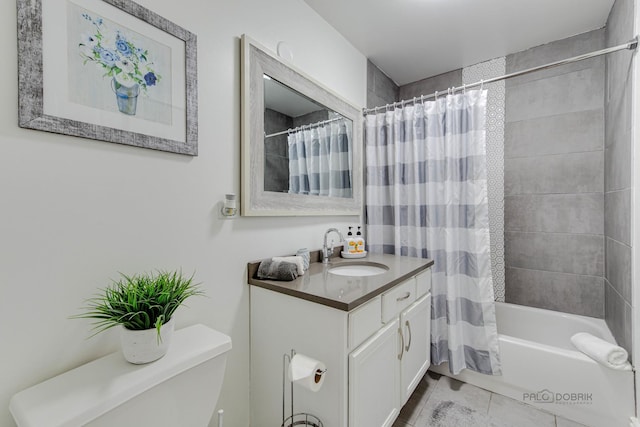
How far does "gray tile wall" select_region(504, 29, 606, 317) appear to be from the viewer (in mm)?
1959

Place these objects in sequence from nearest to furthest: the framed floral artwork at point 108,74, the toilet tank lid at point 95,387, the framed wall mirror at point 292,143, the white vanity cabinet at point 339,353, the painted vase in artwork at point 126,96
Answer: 1. the toilet tank lid at point 95,387
2. the framed floral artwork at point 108,74
3. the painted vase in artwork at point 126,96
4. the white vanity cabinet at point 339,353
5. the framed wall mirror at point 292,143

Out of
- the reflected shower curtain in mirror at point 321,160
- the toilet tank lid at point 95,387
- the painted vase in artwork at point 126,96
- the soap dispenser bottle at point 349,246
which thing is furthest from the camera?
the soap dispenser bottle at point 349,246

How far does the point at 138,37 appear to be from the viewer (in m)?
0.97

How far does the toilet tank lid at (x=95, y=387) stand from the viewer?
0.65m

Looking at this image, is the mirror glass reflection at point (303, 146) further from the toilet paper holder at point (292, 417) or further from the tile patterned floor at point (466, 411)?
the tile patterned floor at point (466, 411)

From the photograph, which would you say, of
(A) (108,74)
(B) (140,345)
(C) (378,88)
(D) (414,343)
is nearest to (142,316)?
(B) (140,345)

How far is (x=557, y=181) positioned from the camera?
208 centimetres

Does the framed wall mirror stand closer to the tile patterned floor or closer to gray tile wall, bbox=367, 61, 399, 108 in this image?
gray tile wall, bbox=367, 61, 399, 108

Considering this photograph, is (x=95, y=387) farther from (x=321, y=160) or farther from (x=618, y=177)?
(x=618, y=177)

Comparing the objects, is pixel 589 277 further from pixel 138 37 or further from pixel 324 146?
pixel 138 37

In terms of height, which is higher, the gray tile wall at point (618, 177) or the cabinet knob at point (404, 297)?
the gray tile wall at point (618, 177)

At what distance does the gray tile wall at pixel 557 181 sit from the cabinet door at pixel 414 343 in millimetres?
978

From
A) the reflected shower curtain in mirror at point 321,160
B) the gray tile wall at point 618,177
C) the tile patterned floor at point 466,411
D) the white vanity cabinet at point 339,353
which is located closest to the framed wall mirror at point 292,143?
the reflected shower curtain in mirror at point 321,160

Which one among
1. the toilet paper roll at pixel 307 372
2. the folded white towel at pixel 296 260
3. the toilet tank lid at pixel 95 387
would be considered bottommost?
the toilet paper roll at pixel 307 372
